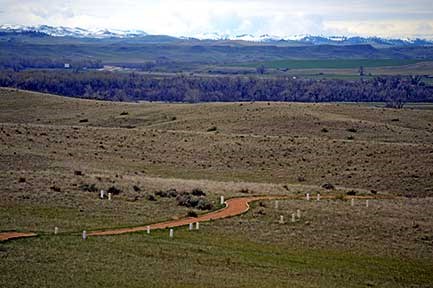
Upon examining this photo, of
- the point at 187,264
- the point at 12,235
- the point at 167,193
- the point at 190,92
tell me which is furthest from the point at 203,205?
the point at 190,92

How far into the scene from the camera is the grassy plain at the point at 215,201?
26922mm

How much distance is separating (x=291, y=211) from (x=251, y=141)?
1453 inches

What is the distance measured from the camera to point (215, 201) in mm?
42781

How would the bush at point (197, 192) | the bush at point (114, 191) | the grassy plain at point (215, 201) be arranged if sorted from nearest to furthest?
the grassy plain at point (215, 201) < the bush at point (114, 191) < the bush at point (197, 192)

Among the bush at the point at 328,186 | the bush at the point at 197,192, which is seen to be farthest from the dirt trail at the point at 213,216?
the bush at the point at 328,186

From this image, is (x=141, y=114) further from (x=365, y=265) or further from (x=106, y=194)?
(x=365, y=265)

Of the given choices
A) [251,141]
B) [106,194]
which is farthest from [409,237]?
[251,141]

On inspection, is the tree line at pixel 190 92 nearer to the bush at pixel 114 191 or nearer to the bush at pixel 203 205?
the bush at pixel 114 191

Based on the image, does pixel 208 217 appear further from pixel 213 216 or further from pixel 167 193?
pixel 167 193

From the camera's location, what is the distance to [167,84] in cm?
19900

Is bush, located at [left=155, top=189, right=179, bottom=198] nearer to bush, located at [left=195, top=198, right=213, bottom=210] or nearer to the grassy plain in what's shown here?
the grassy plain

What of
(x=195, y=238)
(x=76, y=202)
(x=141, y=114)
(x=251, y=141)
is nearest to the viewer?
(x=195, y=238)

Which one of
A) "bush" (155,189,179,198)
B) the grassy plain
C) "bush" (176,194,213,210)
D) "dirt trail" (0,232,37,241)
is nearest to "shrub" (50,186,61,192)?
the grassy plain

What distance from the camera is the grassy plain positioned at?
2692cm
